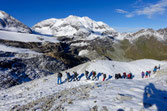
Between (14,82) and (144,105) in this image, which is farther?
(14,82)

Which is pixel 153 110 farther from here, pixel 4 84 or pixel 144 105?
pixel 4 84

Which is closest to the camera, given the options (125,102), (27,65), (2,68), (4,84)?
(125,102)

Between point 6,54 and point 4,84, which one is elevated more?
point 6,54

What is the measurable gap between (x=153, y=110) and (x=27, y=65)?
53406mm

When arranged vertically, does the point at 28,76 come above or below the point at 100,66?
below

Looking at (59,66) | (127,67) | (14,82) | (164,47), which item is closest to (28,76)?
(14,82)

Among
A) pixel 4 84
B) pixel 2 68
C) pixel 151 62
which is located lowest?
pixel 4 84

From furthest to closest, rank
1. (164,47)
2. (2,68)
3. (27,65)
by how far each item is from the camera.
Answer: (164,47) < (27,65) < (2,68)

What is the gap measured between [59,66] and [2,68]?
24301 millimetres

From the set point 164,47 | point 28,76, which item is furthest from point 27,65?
point 164,47

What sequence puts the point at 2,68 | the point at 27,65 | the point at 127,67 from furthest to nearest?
the point at 27,65, the point at 2,68, the point at 127,67

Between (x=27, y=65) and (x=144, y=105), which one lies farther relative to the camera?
(x=27, y=65)

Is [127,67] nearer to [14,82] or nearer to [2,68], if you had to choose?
[14,82]

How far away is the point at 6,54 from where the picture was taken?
5381cm
